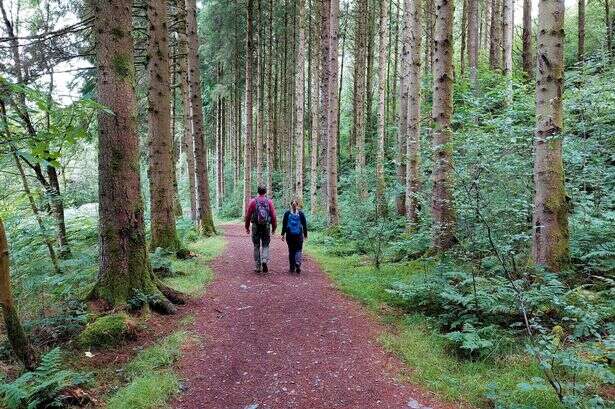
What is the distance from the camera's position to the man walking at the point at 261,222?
9.20 m

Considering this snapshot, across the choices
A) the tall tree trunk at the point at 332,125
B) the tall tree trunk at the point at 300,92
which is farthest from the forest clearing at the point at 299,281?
the tall tree trunk at the point at 300,92

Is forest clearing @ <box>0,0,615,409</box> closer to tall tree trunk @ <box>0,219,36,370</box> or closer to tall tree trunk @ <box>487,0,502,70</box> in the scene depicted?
tall tree trunk @ <box>0,219,36,370</box>

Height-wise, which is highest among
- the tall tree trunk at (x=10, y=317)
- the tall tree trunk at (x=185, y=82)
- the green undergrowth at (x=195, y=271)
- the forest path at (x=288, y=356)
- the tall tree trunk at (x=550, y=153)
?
the tall tree trunk at (x=185, y=82)

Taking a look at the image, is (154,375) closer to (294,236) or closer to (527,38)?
(294,236)

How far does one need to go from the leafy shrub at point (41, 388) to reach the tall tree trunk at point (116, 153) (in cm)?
186

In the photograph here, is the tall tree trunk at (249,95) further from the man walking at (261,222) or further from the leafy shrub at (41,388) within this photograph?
the leafy shrub at (41,388)

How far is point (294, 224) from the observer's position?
9.43m

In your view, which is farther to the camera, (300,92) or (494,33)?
(300,92)

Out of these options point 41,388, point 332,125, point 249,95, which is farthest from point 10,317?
point 249,95

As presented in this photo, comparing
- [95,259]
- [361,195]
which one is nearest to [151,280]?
[95,259]

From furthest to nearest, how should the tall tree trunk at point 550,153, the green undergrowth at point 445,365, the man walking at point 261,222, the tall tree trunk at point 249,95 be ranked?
the tall tree trunk at point 249,95, the man walking at point 261,222, the tall tree trunk at point 550,153, the green undergrowth at point 445,365

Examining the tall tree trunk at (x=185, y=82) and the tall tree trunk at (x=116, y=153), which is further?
the tall tree trunk at (x=185, y=82)

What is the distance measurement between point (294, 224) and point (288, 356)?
4695 millimetres

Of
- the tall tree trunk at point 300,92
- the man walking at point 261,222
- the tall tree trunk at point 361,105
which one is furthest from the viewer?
the tall tree trunk at point 300,92
